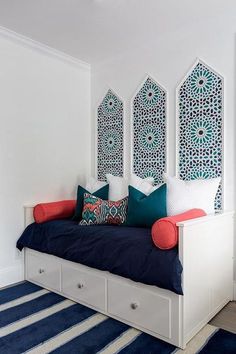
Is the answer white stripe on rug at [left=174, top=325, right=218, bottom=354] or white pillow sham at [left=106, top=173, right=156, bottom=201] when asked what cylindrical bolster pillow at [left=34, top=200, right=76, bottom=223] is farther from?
white stripe on rug at [left=174, top=325, right=218, bottom=354]

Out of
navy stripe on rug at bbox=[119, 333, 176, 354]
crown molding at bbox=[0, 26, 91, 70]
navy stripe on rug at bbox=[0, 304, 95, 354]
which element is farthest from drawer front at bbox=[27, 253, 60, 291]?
crown molding at bbox=[0, 26, 91, 70]

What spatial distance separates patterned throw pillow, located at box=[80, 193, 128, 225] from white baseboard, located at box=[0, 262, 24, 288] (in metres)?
0.86

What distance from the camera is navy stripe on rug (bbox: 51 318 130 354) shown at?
5.42 feet

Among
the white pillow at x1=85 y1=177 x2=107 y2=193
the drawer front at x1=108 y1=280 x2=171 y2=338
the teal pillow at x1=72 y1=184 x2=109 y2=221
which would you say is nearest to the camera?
the drawer front at x1=108 y1=280 x2=171 y2=338

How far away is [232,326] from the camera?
191 centimetres

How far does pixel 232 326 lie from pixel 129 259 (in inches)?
33.3

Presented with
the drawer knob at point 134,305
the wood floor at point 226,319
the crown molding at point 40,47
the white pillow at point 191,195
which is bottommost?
the wood floor at point 226,319

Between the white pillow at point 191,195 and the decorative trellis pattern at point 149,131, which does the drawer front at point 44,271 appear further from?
the decorative trellis pattern at point 149,131

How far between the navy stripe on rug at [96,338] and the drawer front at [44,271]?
691 mm

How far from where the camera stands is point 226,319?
2.01 metres

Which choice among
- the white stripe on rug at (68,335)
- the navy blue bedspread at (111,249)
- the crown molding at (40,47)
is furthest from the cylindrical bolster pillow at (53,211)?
the crown molding at (40,47)

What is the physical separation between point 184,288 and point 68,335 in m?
0.80

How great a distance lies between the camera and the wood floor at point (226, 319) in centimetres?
191

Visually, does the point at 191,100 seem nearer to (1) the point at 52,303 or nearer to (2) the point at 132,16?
(2) the point at 132,16
